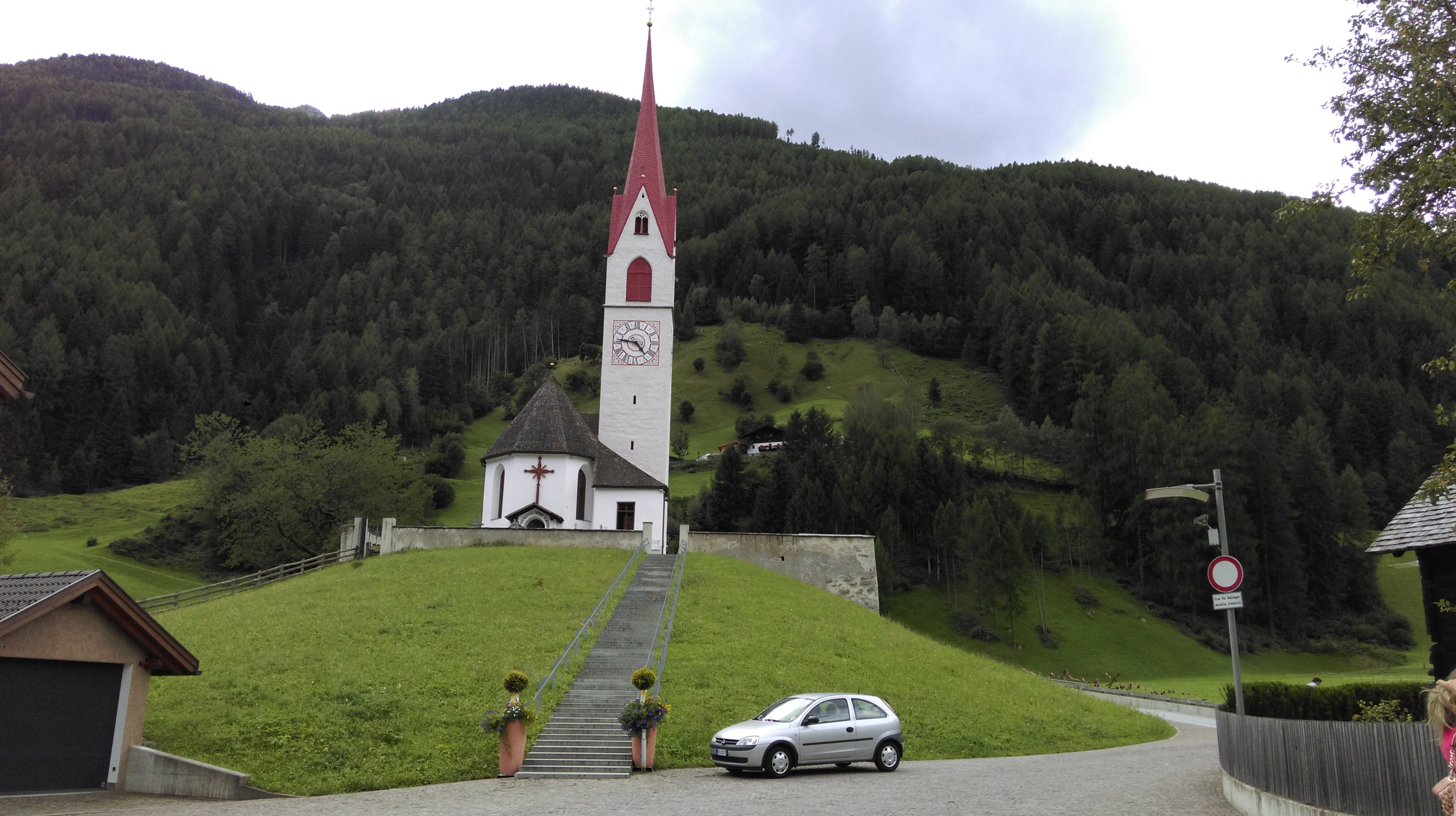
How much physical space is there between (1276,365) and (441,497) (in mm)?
88906

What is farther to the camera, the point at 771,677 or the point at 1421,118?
the point at 771,677

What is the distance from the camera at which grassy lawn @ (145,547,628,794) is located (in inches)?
666

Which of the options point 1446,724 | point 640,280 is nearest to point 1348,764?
point 1446,724

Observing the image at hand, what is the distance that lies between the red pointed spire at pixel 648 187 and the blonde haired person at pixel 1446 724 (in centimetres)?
4763

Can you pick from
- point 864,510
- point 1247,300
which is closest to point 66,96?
point 864,510

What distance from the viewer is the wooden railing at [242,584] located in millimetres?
36469

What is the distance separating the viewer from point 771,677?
74.7 feet

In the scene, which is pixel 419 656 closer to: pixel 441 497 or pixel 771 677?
pixel 771 677

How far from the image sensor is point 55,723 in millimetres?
14844

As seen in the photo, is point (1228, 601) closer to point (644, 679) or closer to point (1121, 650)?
point (644, 679)

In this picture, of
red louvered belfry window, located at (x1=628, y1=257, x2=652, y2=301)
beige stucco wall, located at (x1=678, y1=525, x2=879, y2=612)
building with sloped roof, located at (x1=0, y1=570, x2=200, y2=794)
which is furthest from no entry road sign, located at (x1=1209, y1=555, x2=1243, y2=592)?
red louvered belfry window, located at (x1=628, y1=257, x2=652, y2=301)

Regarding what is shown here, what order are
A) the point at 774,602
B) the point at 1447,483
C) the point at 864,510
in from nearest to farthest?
the point at 1447,483
the point at 774,602
the point at 864,510

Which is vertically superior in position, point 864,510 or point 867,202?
point 867,202

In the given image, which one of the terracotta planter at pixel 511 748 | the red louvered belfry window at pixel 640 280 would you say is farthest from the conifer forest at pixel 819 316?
the terracotta planter at pixel 511 748
